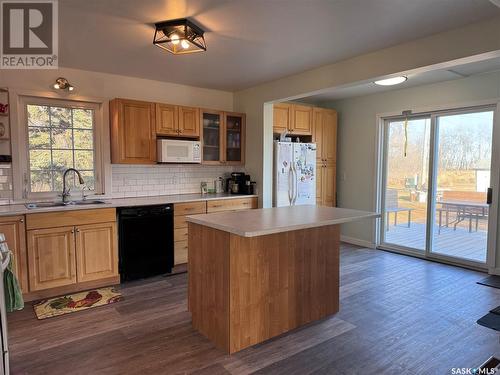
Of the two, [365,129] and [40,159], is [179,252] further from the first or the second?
[365,129]

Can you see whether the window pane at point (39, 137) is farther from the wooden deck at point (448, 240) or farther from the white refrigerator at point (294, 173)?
the wooden deck at point (448, 240)

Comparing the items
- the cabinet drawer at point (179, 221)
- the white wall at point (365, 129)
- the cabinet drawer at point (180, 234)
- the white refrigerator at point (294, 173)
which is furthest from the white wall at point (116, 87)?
the white wall at point (365, 129)

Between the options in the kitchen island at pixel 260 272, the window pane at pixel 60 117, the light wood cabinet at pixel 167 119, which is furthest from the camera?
the light wood cabinet at pixel 167 119

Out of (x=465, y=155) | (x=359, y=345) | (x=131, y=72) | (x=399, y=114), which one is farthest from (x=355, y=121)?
(x=359, y=345)

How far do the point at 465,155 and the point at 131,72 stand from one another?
4587 mm

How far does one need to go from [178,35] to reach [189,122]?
182 centimetres

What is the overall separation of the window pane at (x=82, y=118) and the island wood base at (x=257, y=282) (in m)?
2.41

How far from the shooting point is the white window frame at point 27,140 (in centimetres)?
370

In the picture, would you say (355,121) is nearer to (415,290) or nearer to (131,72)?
(415,290)

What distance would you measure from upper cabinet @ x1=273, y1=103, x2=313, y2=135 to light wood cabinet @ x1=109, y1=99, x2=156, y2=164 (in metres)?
1.86

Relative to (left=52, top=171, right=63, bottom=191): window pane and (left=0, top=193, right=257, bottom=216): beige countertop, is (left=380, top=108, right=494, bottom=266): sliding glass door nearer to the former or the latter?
(left=0, top=193, right=257, bottom=216): beige countertop

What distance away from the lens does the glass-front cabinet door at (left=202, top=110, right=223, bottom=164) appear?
4730mm

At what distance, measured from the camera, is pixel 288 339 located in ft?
8.52

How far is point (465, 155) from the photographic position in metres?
4.50
